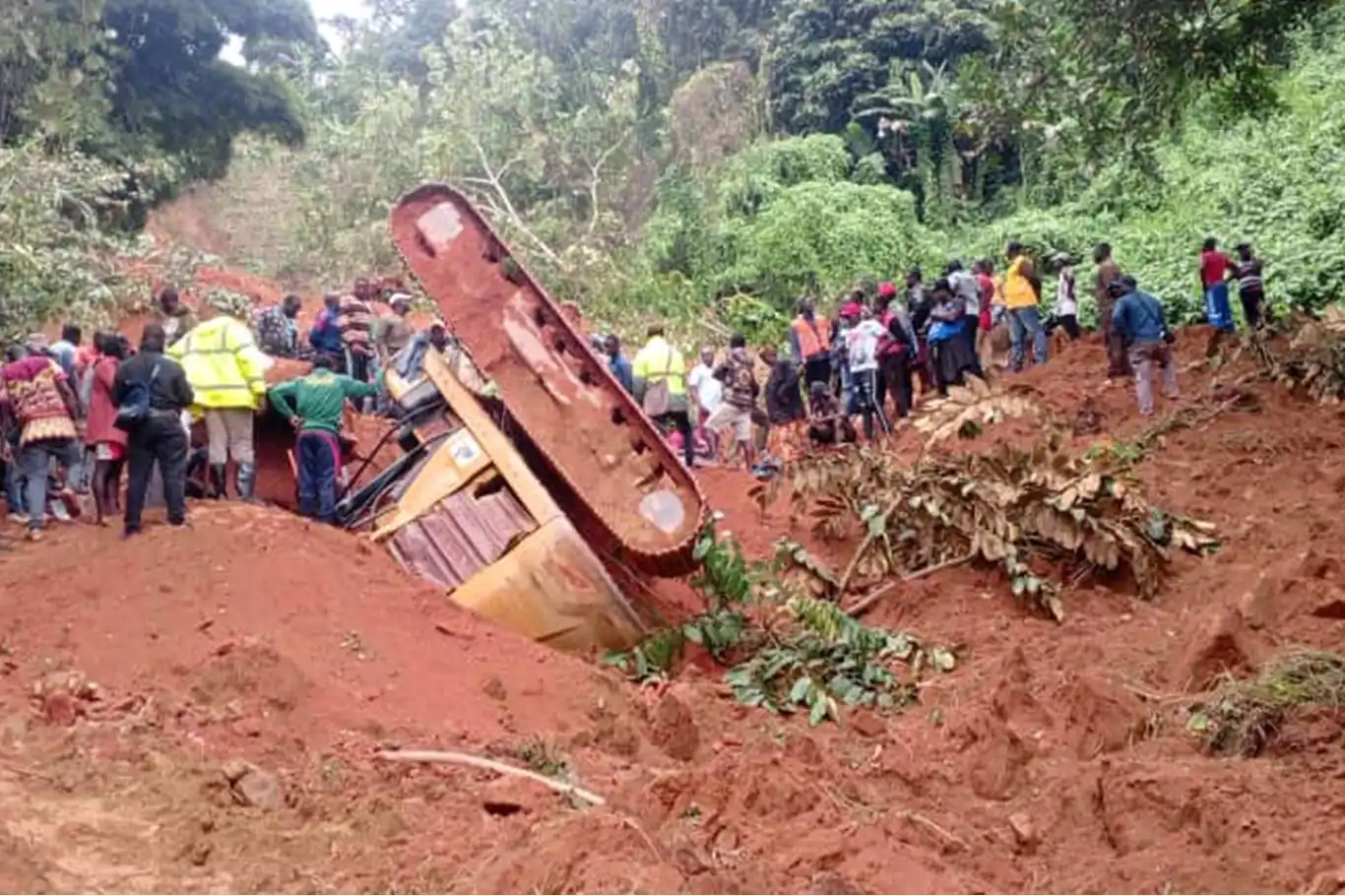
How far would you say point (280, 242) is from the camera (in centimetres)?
3142

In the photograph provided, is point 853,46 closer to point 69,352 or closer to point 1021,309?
point 1021,309

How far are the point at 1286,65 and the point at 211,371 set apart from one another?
18503 mm

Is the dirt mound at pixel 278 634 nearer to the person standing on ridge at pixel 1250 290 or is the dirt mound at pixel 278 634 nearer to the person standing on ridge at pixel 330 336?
the person standing on ridge at pixel 330 336

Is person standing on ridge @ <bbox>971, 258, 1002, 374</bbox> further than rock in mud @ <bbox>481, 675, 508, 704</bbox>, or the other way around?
person standing on ridge @ <bbox>971, 258, 1002, 374</bbox>

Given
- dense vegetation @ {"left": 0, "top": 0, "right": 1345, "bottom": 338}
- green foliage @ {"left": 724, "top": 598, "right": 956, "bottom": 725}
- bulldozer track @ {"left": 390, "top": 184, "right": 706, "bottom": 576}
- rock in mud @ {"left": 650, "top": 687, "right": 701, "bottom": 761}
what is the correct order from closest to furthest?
rock in mud @ {"left": 650, "top": 687, "right": 701, "bottom": 761} → green foliage @ {"left": 724, "top": 598, "right": 956, "bottom": 725} → bulldozer track @ {"left": 390, "top": 184, "right": 706, "bottom": 576} → dense vegetation @ {"left": 0, "top": 0, "right": 1345, "bottom": 338}

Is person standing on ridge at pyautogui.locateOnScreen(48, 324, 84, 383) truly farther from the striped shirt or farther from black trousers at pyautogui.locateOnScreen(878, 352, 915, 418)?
the striped shirt

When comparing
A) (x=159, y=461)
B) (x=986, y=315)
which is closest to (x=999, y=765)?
(x=159, y=461)

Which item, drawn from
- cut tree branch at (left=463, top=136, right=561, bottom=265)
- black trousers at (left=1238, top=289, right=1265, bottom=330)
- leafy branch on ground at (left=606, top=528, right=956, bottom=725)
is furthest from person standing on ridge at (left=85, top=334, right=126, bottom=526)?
cut tree branch at (left=463, top=136, right=561, bottom=265)

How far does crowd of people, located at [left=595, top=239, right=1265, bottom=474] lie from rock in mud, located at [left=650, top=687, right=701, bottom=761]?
6.58 metres

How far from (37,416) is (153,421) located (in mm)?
1589

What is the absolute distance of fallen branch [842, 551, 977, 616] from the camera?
9.62 metres

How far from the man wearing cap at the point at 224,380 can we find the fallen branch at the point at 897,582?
3908 millimetres

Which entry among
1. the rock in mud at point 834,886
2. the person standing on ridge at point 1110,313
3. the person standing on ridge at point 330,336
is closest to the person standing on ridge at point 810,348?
the person standing on ridge at point 1110,313

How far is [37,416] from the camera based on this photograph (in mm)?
9664
